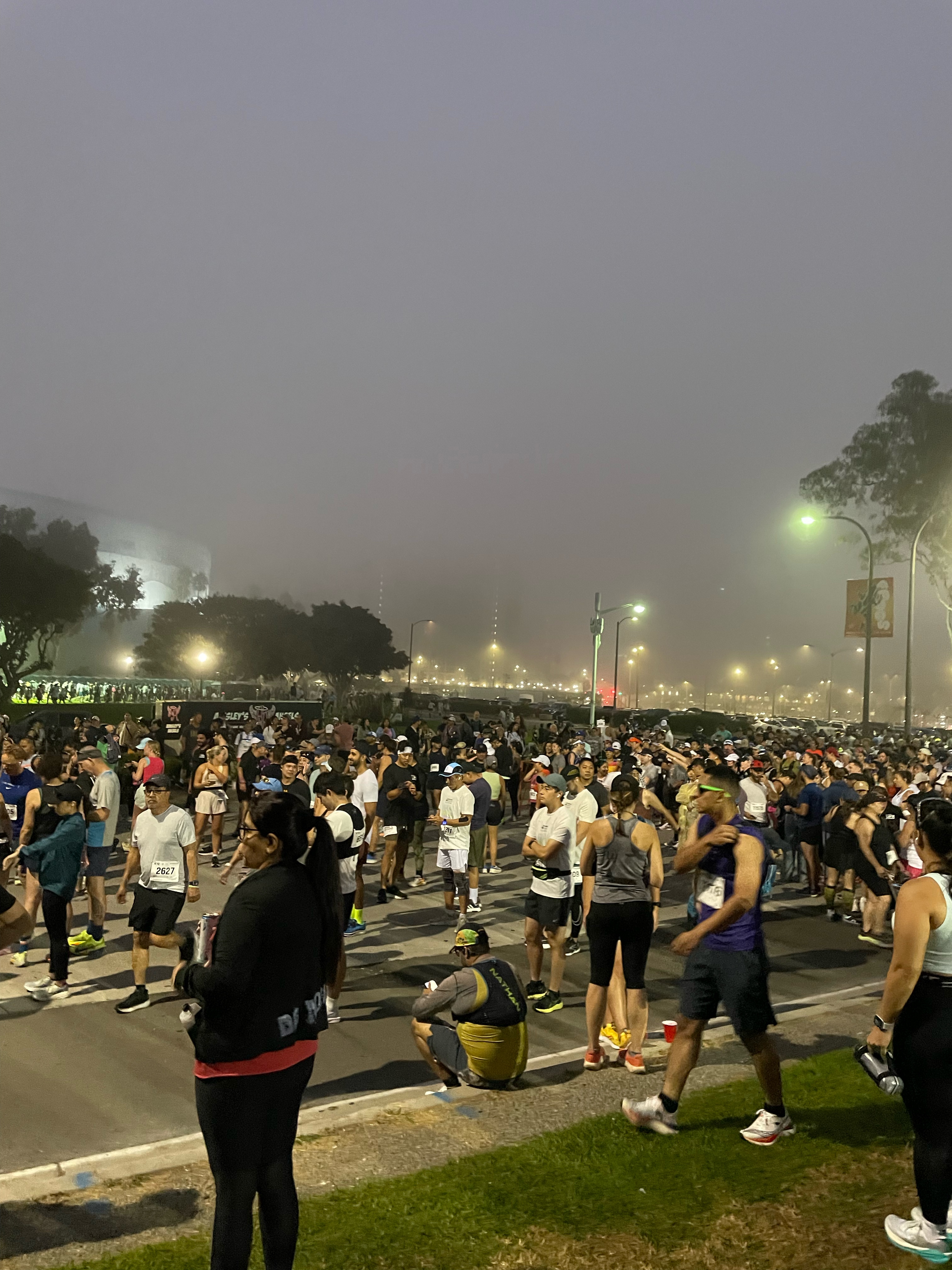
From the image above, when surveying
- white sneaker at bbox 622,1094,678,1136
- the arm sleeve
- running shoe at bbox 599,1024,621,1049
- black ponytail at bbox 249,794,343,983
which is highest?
black ponytail at bbox 249,794,343,983

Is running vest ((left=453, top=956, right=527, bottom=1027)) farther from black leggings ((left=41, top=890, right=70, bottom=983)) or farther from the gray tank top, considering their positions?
black leggings ((left=41, top=890, right=70, bottom=983))

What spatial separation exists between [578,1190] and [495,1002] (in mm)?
1555

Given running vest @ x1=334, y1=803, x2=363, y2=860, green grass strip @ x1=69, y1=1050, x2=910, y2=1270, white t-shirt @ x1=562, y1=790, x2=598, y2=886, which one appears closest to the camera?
green grass strip @ x1=69, y1=1050, x2=910, y2=1270

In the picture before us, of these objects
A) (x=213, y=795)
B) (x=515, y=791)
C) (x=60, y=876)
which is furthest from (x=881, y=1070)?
(x=515, y=791)

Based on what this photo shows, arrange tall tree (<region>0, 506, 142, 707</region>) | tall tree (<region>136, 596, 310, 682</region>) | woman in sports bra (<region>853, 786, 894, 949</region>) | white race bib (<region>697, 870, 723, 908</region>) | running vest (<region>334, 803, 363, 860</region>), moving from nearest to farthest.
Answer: white race bib (<region>697, 870, 723, 908</region>), running vest (<region>334, 803, 363, 860</region>), woman in sports bra (<region>853, 786, 894, 949</region>), tall tree (<region>0, 506, 142, 707</region>), tall tree (<region>136, 596, 310, 682</region>)

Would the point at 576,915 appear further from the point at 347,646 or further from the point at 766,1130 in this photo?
the point at 347,646

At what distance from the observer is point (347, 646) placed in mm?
89062

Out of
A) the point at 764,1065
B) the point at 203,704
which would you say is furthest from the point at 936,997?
the point at 203,704

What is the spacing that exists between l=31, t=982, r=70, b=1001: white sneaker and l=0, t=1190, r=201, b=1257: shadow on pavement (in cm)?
364

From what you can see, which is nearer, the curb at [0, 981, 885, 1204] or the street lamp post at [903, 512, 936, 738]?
the curb at [0, 981, 885, 1204]

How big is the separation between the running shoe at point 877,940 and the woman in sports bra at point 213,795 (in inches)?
333

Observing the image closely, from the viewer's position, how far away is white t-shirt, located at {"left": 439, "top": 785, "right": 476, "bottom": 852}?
36.5ft

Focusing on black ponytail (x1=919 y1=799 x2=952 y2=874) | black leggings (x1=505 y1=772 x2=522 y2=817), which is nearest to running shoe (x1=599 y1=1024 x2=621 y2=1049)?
black ponytail (x1=919 y1=799 x2=952 y2=874)

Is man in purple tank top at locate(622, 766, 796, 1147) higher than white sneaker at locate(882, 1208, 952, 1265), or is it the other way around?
man in purple tank top at locate(622, 766, 796, 1147)
